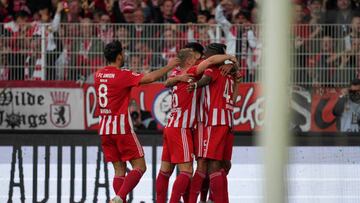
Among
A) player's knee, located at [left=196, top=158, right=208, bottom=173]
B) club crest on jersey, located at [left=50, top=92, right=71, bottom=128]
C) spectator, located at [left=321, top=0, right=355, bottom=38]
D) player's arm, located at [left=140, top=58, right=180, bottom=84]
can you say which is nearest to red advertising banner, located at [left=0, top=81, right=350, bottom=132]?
club crest on jersey, located at [left=50, top=92, right=71, bottom=128]

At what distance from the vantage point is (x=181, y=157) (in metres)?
8.58

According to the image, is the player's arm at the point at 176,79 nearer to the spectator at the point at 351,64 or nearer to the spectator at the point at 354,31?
the spectator at the point at 354,31

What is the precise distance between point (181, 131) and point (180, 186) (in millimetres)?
507

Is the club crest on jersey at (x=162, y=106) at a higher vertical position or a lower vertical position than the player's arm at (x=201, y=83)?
lower

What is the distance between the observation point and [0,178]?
945cm

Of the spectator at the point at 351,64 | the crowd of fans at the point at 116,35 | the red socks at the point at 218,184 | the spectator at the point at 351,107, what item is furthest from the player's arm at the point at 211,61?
the crowd of fans at the point at 116,35

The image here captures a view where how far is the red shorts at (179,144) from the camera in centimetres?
857

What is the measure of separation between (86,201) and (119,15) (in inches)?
206

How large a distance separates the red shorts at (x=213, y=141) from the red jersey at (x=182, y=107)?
0.15 metres

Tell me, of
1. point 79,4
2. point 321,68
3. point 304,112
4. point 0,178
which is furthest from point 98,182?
point 304,112

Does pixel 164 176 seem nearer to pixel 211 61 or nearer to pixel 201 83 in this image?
pixel 201 83

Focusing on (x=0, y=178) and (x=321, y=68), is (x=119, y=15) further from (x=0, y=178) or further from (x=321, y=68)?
(x=0, y=178)

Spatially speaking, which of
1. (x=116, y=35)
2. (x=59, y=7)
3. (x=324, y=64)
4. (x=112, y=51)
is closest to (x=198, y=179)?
(x=112, y=51)

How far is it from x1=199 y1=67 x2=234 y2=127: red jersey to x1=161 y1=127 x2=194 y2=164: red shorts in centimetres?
23
